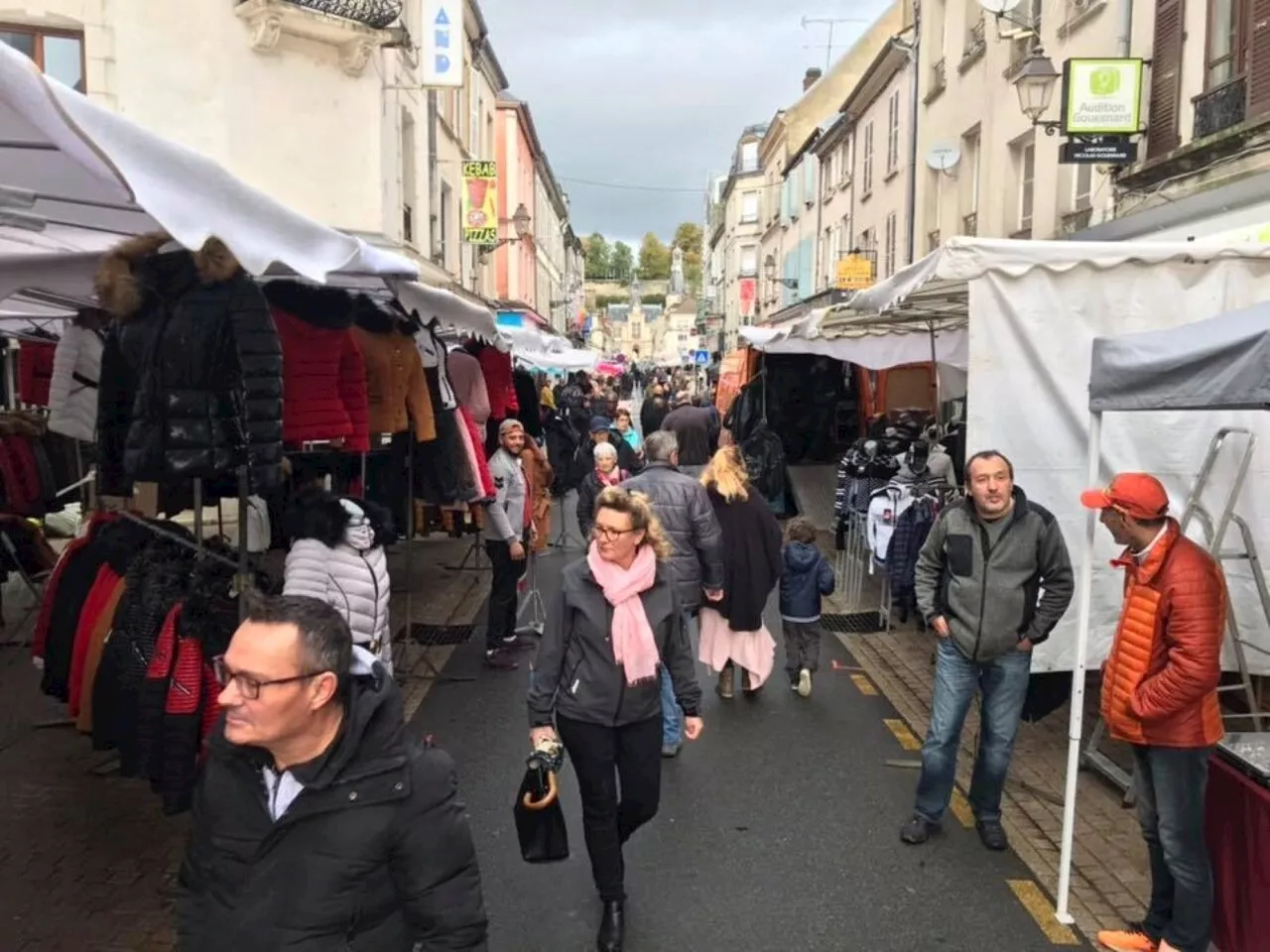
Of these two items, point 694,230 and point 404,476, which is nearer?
point 404,476

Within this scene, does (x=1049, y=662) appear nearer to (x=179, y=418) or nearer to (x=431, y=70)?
(x=179, y=418)

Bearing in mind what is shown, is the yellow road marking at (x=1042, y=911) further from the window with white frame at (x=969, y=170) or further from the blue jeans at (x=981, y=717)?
the window with white frame at (x=969, y=170)

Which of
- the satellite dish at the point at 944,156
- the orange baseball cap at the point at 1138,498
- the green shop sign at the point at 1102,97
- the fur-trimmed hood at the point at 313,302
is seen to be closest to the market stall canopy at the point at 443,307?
the fur-trimmed hood at the point at 313,302

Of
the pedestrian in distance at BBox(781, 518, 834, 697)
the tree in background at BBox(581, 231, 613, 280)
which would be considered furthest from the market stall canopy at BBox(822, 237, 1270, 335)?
the tree in background at BBox(581, 231, 613, 280)

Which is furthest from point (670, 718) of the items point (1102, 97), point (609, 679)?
point (1102, 97)

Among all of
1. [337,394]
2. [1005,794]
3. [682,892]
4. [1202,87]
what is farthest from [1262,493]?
[1202,87]

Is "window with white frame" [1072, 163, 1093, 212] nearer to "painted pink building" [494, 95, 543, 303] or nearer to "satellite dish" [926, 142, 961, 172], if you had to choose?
"satellite dish" [926, 142, 961, 172]

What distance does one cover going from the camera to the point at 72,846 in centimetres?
461

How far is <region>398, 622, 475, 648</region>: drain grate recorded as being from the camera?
27.7ft

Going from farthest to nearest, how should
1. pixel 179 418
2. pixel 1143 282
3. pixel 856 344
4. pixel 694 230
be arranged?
pixel 694 230
pixel 856 344
pixel 1143 282
pixel 179 418

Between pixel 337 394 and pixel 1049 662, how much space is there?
158 inches

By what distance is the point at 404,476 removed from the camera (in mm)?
7473

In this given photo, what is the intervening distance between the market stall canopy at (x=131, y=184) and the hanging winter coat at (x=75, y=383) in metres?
1.51

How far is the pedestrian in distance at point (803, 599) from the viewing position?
23.1 ft
